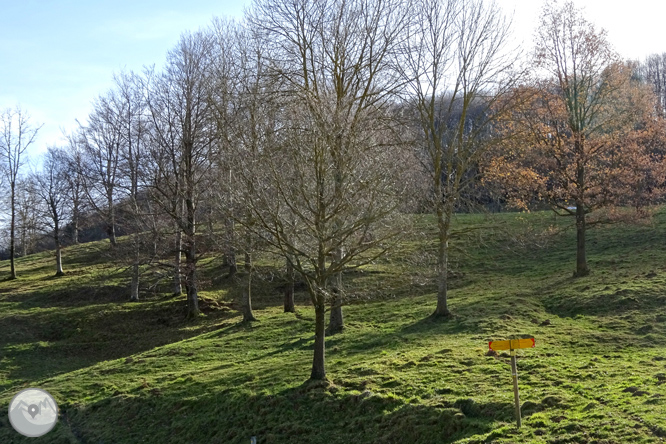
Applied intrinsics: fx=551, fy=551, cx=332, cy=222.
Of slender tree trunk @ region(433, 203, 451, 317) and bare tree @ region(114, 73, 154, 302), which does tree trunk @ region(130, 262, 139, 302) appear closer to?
bare tree @ region(114, 73, 154, 302)

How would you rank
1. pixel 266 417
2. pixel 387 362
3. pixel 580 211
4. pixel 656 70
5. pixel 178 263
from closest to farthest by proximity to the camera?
pixel 266 417 < pixel 387 362 < pixel 580 211 < pixel 178 263 < pixel 656 70

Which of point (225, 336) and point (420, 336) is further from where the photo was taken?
point (225, 336)

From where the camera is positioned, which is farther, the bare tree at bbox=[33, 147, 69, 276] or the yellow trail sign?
→ the bare tree at bbox=[33, 147, 69, 276]

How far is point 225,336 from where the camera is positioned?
20453 millimetres

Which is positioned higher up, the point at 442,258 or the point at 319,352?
the point at 442,258

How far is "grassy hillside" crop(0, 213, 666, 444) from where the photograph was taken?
9562 mm

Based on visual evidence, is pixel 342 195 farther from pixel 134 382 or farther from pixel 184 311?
pixel 184 311

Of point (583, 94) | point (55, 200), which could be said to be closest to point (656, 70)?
point (583, 94)

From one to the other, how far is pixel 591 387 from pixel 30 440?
12667 mm

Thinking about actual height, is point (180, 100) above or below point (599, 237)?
above

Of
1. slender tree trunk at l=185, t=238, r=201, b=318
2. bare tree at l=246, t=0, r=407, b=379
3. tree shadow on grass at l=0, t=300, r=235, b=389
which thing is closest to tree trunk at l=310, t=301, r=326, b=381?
bare tree at l=246, t=0, r=407, b=379

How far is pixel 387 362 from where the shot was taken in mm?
13453

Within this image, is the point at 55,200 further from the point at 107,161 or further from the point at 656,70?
the point at 656,70

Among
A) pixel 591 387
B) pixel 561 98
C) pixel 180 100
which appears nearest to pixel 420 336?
pixel 591 387
